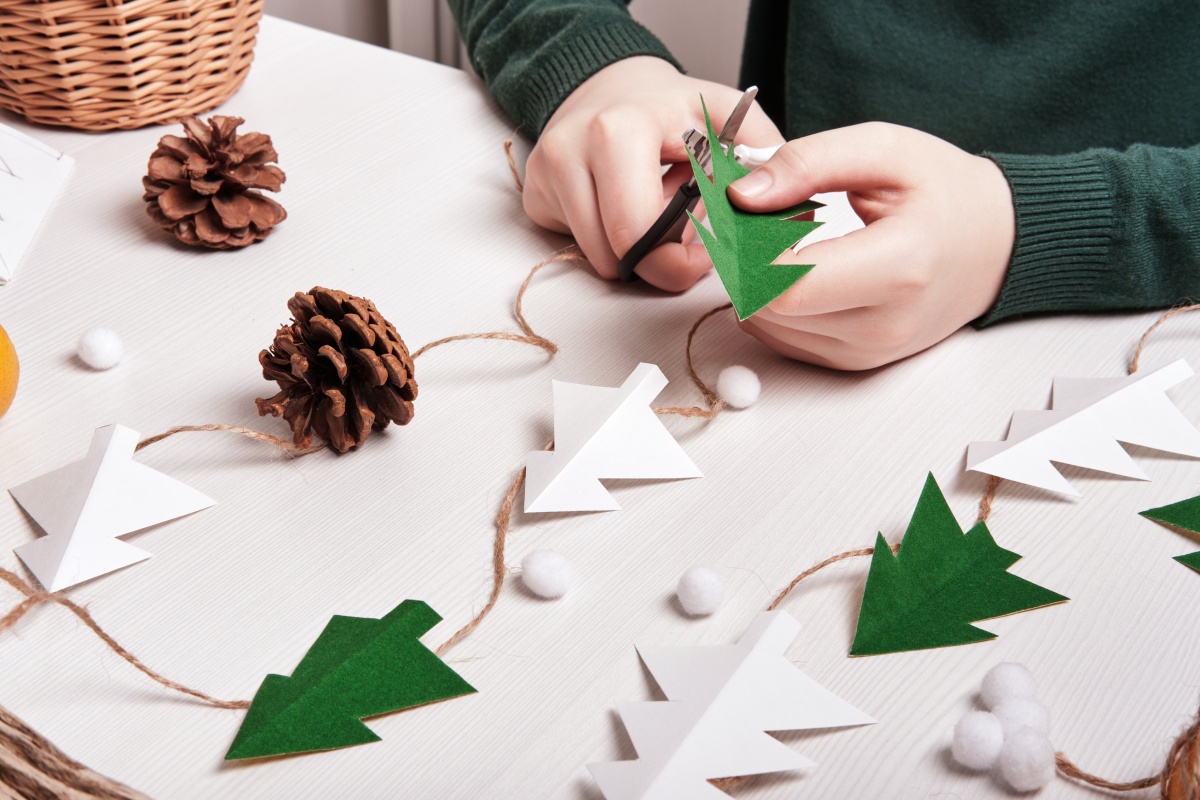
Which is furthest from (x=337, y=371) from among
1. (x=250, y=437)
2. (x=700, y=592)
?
(x=700, y=592)

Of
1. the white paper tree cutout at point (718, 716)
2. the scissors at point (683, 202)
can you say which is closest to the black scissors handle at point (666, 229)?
the scissors at point (683, 202)

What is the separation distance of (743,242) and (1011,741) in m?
0.27

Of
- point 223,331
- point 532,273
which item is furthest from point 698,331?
point 223,331

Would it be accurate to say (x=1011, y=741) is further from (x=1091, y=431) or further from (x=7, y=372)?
(x=7, y=372)

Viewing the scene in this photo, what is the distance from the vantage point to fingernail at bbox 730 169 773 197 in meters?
0.50

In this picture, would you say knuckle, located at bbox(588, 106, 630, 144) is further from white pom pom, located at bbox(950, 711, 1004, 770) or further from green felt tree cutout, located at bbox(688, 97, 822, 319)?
white pom pom, located at bbox(950, 711, 1004, 770)

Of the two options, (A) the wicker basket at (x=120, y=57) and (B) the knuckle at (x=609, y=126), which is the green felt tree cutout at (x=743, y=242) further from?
(A) the wicker basket at (x=120, y=57)

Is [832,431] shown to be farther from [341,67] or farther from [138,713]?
[341,67]

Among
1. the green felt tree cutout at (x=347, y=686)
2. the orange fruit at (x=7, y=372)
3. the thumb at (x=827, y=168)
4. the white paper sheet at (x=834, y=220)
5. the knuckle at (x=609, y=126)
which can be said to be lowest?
the green felt tree cutout at (x=347, y=686)

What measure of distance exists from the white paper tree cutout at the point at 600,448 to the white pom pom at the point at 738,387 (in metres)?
0.04

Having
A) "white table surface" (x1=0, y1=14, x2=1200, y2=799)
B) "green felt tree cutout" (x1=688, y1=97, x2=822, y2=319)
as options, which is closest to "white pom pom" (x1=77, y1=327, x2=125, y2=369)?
"white table surface" (x1=0, y1=14, x2=1200, y2=799)

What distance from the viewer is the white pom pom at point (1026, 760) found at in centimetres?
36

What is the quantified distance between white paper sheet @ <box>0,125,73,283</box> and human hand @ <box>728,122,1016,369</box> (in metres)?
0.46

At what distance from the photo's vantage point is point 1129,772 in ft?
1.22
